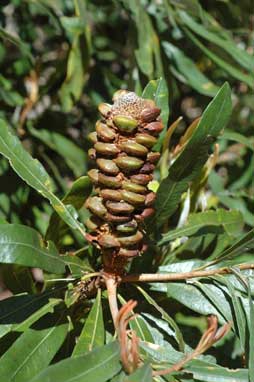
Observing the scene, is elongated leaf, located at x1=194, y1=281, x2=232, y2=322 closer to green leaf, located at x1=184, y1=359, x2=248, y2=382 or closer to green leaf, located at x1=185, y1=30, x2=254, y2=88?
green leaf, located at x1=184, y1=359, x2=248, y2=382

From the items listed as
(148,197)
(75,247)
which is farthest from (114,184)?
(75,247)

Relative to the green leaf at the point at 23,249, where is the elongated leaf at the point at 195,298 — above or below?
below

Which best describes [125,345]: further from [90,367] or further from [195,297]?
[195,297]

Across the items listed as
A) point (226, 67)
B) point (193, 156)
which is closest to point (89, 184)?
point (193, 156)

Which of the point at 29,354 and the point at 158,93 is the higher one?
the point at 158,93

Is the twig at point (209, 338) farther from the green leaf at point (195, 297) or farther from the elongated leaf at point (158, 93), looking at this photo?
the elongated leaf at point (158, 93)

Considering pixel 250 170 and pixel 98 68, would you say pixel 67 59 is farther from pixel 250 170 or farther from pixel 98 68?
pixel 250 170

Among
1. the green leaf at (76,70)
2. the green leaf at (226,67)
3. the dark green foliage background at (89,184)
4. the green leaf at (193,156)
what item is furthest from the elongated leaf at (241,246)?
the green leaf at (76,70)

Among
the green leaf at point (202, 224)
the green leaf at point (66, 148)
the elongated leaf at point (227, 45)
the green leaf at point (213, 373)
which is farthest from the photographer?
the green leaf at point (66, 148)
